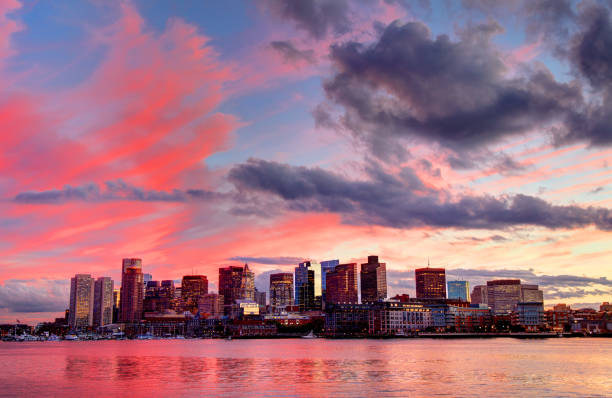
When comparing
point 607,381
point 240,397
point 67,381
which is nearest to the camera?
point 240,397

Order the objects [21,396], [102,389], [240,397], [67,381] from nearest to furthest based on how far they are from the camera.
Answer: [240,397] → [21,396] → [102,389] → [67,381]

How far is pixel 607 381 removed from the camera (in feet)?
251

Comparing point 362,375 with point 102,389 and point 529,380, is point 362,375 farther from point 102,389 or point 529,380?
point 102,389

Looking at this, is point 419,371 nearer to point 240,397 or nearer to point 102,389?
point 240,397

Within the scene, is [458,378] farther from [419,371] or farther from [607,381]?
[607,381]

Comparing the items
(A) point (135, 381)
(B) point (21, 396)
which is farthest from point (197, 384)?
(B) point (21, 396)

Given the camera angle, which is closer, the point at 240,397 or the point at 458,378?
→ the point at 240,397

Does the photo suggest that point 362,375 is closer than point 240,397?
No

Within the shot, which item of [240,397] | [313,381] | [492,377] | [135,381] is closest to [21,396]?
[135,381]

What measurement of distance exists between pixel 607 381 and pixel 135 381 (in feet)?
204

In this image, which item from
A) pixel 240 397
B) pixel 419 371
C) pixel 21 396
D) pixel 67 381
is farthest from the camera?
pixel 419 371

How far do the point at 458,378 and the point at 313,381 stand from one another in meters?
20.0

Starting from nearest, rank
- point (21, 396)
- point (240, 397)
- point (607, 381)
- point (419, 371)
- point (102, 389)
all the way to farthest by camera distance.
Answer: point (240, 397) → point (21, 396) → point (102, 389) → point (607, 381) → point (419, 371)

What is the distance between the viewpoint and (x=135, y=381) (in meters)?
80.5
